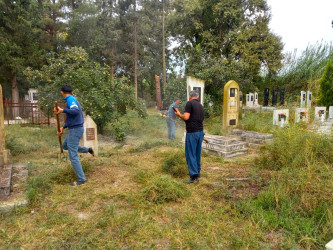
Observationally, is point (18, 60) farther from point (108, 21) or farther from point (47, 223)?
point (47, 223)

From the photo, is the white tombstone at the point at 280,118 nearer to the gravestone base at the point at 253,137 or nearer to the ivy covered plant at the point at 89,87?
the gravestone base at the point at 253,137

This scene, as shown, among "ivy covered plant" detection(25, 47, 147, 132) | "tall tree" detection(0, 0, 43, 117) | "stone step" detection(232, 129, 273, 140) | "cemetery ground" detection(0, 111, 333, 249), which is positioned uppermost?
"tall tree" detection(0, 0, 43, 117)

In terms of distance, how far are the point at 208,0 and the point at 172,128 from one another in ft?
49.0

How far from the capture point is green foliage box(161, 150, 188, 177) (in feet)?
16.6

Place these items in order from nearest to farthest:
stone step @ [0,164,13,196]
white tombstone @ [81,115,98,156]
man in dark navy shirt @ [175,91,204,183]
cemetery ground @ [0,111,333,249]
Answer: cemetery ground @ [0,111,333,249] < stone step @ [0,164,13,196] < man in dark navy shirt @ [175,91,204,183] < white tombstone @ [81,115,98,156]

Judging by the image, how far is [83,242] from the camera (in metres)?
2.75

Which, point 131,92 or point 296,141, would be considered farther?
point 131,92

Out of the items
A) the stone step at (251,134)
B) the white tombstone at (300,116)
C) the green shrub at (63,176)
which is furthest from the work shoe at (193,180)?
the white tombstone at (300,116)

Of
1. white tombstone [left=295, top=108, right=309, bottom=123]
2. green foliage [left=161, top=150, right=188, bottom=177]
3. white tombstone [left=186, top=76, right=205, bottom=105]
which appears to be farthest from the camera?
white tombstone [left=186, top=76, right=205, bottom=105]

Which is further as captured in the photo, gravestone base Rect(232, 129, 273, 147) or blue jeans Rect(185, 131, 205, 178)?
gravestone base Rect(232, 129, 273, 147)

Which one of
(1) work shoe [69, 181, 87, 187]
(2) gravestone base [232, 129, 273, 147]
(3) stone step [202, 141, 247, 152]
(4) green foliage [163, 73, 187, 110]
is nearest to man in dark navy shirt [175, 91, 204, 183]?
(1) work shoe [69, 181, 87, 187]

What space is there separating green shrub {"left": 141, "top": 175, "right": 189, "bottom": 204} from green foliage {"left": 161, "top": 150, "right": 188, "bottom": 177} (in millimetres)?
1017

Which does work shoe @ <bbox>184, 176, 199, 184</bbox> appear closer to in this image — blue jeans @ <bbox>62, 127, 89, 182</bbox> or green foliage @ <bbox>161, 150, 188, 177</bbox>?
green foliage @ <bbox>161, 150, 188, 177</bbox>

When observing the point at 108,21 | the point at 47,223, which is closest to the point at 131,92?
Answer: the point at 47,223
